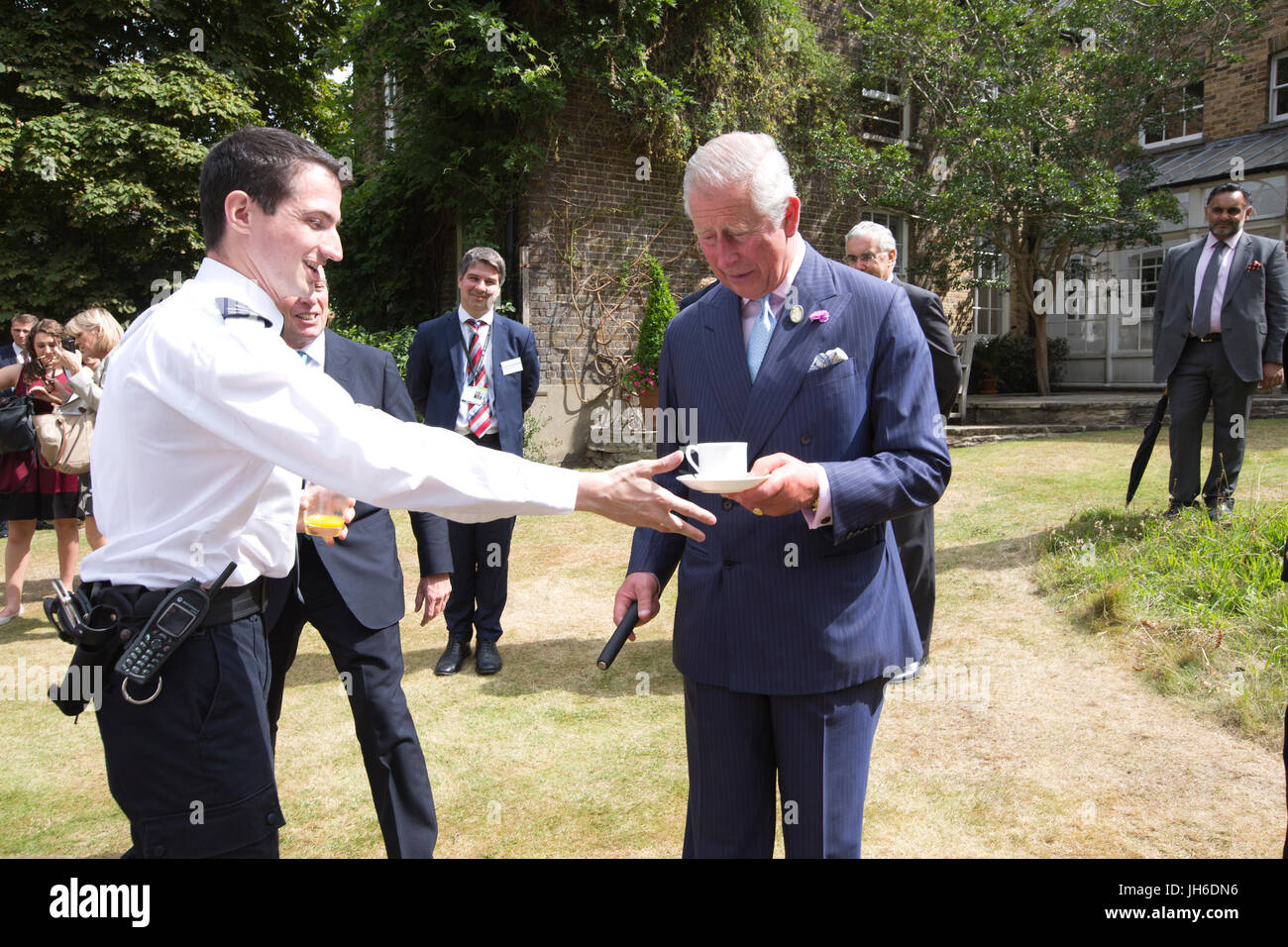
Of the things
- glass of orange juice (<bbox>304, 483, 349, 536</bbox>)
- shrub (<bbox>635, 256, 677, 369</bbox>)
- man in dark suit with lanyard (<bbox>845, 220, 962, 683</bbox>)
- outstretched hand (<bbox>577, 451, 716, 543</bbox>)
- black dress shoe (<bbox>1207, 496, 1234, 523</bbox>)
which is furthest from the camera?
shrub (<bbox>635, 256, 677, 369</bbox>)

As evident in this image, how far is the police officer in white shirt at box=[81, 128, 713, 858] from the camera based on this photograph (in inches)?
69.3

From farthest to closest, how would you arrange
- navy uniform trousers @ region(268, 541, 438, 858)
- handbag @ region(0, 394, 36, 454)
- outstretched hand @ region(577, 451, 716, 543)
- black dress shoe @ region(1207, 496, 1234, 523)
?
handbag @ region(0, 394, 36, 454) < black dress shoe @ region(1207, 496, 1234, 523) < navy uniform trousers @ region(268, 541, 438, 858) < outstretched hand @ region(577, 451, 716, 543)

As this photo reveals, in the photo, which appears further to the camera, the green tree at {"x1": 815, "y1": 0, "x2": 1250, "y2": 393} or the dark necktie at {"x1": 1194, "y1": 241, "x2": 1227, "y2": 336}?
the green tree at {"x1": 815, "y1": 0, "x2": 1250, "y2": 393}

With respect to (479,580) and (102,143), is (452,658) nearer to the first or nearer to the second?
(479,580)

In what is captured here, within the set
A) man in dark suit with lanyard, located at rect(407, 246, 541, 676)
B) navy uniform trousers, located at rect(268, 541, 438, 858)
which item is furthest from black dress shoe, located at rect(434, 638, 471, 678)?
navy uniform trousers, located at rect(268, 541, 438, 858)

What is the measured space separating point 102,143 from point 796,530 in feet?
55.3

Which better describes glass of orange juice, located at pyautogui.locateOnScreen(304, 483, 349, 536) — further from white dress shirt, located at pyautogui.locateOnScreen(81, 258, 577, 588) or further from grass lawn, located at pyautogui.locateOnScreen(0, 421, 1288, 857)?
grass lawn, located at pyautogui.locateOnScreen(0, 421, 1288, 857)

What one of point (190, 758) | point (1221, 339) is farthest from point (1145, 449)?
point (190, 758)

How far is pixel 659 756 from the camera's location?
4.28 metres

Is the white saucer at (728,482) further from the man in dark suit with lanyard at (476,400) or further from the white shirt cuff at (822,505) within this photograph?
the man in dark suit with lanyard at (476,400)

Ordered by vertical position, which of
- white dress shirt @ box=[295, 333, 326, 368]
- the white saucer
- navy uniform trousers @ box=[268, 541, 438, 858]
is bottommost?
navy uniform trousers @ box=[268, 541, 438, 858]

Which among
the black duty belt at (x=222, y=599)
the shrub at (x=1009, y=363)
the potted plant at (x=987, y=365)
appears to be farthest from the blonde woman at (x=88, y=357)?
the shrub at (x=1009, y=363)

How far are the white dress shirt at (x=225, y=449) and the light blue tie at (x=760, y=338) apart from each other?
65 centimetres

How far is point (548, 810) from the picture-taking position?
3.82m
